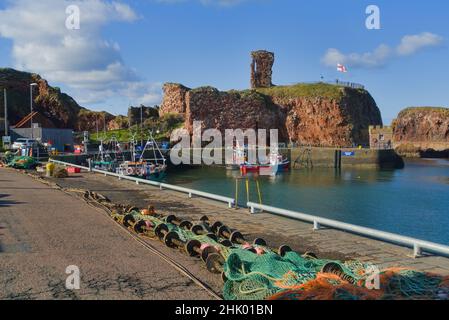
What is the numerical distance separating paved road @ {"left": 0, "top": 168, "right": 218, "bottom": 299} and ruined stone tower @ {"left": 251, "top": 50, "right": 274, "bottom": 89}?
11133 centimetres

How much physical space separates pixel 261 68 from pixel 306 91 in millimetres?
16682

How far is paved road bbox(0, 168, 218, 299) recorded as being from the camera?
7.07 meters

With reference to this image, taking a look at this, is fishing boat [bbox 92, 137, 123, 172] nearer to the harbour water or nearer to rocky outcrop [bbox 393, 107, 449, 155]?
the harbour water

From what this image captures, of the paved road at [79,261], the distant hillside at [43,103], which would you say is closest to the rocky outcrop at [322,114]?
the distant hillside at [43,103]

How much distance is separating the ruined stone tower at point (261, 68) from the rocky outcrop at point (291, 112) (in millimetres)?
6953

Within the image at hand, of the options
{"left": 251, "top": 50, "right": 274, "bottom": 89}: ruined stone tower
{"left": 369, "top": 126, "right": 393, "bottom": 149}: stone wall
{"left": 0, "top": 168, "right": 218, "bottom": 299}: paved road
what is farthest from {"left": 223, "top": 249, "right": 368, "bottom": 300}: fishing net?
{"left": 251, "top": 50, "right": 274, "bottom": 89}: ruined stone tower

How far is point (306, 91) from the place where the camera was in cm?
11569

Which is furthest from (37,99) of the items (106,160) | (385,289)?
(385,289)

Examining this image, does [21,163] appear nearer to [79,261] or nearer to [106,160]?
[106,160]
